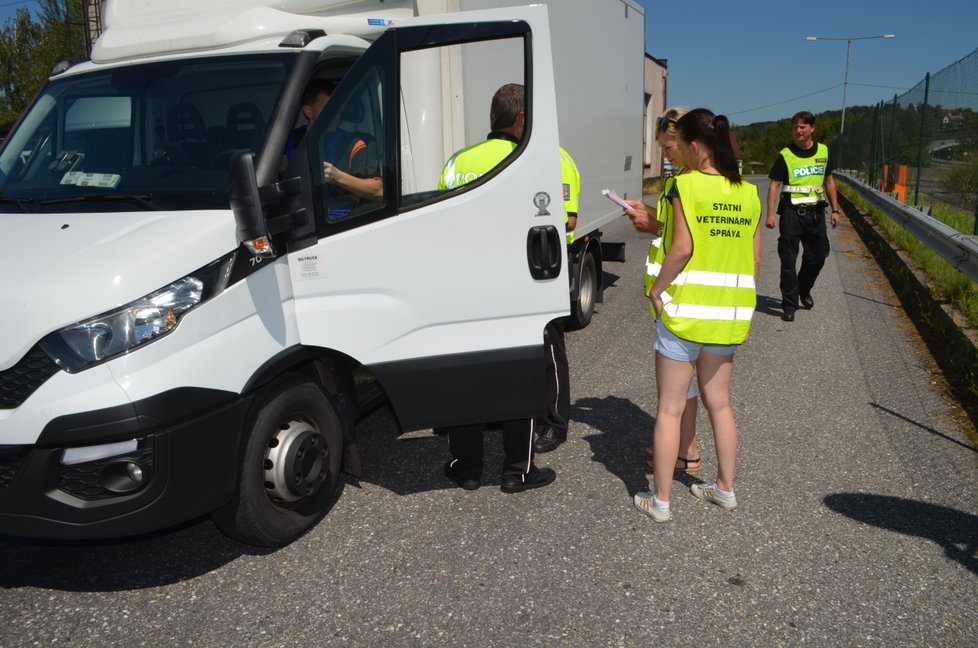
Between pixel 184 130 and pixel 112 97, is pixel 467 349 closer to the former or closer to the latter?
pixel 184 130

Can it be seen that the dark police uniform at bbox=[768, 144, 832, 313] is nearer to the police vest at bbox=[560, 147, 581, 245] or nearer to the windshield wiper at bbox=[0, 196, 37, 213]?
the police vest at bbox=[560, 147, 581, 245]

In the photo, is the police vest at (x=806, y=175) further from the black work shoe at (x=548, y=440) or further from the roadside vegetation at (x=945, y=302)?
the black work shoe at (x=548, y=440)

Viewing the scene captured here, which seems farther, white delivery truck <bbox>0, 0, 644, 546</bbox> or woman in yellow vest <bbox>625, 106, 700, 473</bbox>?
woman in yellow vest <bbox>625, 106, 700, 473</bbox>

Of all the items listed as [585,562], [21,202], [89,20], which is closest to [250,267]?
[21,202]

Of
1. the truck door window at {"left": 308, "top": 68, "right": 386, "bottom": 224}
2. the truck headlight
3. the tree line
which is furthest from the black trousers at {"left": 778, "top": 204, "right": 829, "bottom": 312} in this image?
the tree line

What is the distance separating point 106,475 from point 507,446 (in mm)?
1965

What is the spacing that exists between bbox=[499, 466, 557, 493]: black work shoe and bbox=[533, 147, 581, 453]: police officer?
0.84 ft

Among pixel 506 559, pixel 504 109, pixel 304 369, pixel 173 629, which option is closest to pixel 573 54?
pixel 504 109

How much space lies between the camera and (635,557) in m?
3.56

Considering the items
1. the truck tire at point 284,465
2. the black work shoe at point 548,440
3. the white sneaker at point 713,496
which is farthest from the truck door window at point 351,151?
the white sneaker at point 713,496

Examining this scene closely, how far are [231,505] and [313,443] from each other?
460mm

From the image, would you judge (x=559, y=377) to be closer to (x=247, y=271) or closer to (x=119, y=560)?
(x=247, y=271)

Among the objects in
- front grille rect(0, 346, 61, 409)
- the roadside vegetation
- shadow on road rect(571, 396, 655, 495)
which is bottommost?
shadow on road rect(571, 396, 655, 495)

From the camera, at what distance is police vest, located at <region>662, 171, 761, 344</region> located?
11.5 feet
